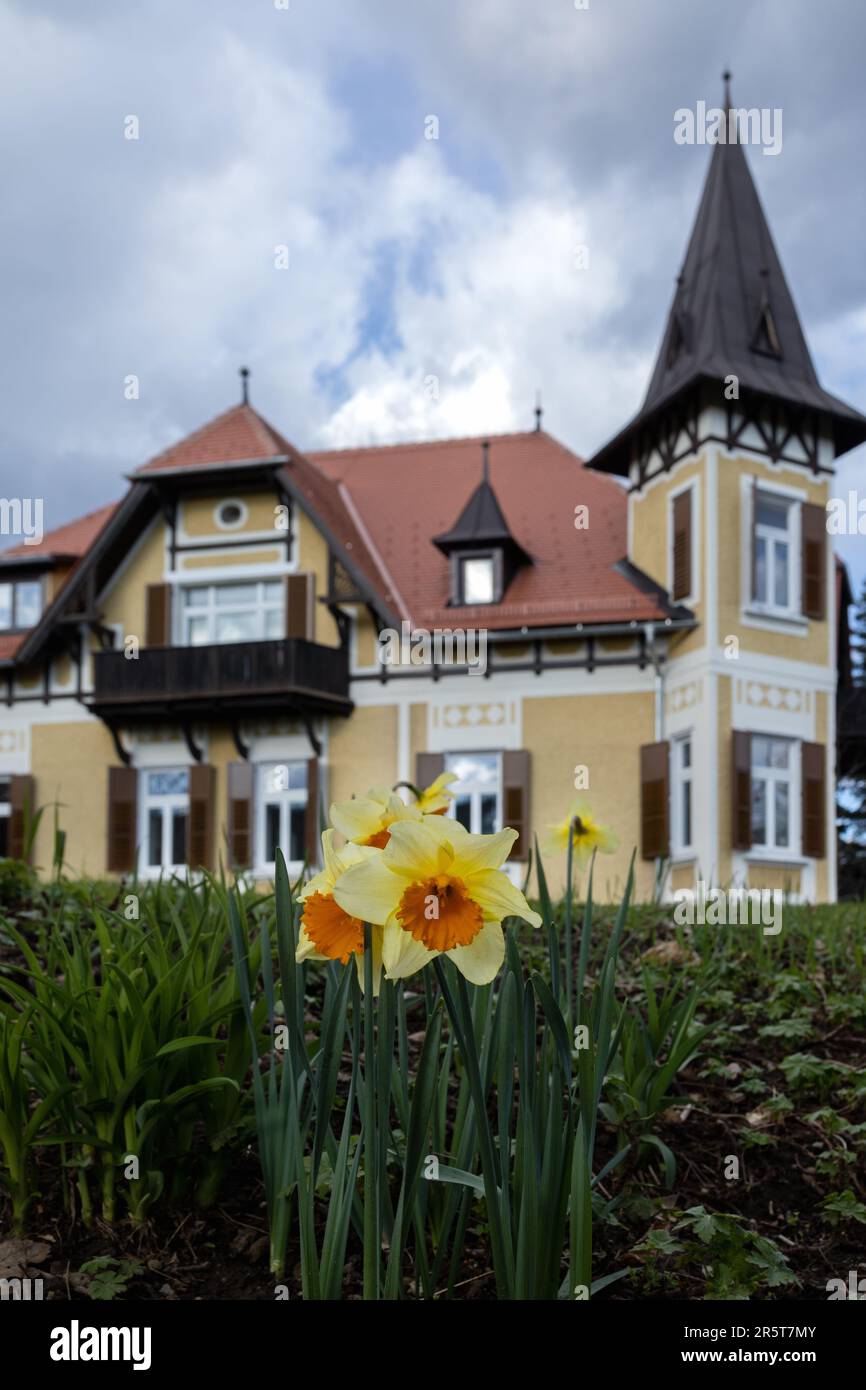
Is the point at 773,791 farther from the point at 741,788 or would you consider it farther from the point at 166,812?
the point at 166,812

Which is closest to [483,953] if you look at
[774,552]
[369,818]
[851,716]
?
[369,818]

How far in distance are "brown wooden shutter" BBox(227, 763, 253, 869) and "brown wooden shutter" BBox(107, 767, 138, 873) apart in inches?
61.1

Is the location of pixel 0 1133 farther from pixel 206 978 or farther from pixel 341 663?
pixel 341 663

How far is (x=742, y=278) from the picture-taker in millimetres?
21281

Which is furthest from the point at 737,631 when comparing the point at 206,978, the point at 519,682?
the point at 206,978

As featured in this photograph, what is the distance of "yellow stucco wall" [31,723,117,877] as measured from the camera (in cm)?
2161

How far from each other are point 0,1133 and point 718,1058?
7.01 feet

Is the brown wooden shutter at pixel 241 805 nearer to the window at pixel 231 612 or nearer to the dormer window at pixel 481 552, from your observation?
the window at pixel 231 612

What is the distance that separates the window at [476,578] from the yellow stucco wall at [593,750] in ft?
5.73

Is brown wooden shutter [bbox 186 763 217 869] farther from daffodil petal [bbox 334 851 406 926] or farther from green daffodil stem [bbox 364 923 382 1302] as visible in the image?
daffodil petal [bbox 334 851 406 926]

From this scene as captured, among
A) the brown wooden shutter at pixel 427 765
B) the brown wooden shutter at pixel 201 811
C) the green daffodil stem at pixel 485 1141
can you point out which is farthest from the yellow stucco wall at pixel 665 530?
the green daffodil stem at pixel 485 1141

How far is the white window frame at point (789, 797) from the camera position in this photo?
19188 millimetres
